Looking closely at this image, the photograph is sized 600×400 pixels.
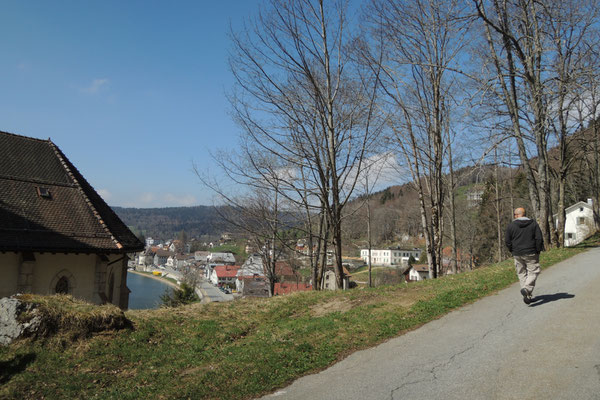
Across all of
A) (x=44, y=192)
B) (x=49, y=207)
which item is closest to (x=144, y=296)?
(x=44, y=192)

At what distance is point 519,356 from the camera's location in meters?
5.04

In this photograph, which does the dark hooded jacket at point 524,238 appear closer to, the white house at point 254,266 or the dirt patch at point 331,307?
the dirt patch at point 331,307

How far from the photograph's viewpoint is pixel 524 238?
744 cm

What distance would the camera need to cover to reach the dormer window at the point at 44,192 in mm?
15405

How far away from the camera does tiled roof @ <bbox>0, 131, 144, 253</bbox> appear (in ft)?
44.4

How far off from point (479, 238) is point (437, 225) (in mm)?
33982

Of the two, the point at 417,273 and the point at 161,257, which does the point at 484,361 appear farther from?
the point at 161,257

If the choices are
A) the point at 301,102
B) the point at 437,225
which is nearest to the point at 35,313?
the point at 301,102

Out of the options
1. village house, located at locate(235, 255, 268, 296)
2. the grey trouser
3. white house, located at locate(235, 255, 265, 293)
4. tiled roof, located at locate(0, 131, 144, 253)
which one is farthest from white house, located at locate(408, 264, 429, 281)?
the grey trouser

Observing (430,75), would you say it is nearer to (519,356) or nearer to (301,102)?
(301,102)

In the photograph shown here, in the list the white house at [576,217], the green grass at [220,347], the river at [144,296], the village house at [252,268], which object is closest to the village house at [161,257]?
the river at [144,296]

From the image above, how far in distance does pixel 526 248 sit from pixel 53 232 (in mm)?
14368

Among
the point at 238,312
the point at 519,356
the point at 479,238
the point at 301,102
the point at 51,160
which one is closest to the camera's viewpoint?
the point at 519,356

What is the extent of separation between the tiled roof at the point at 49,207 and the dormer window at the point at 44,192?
0.18 feet
